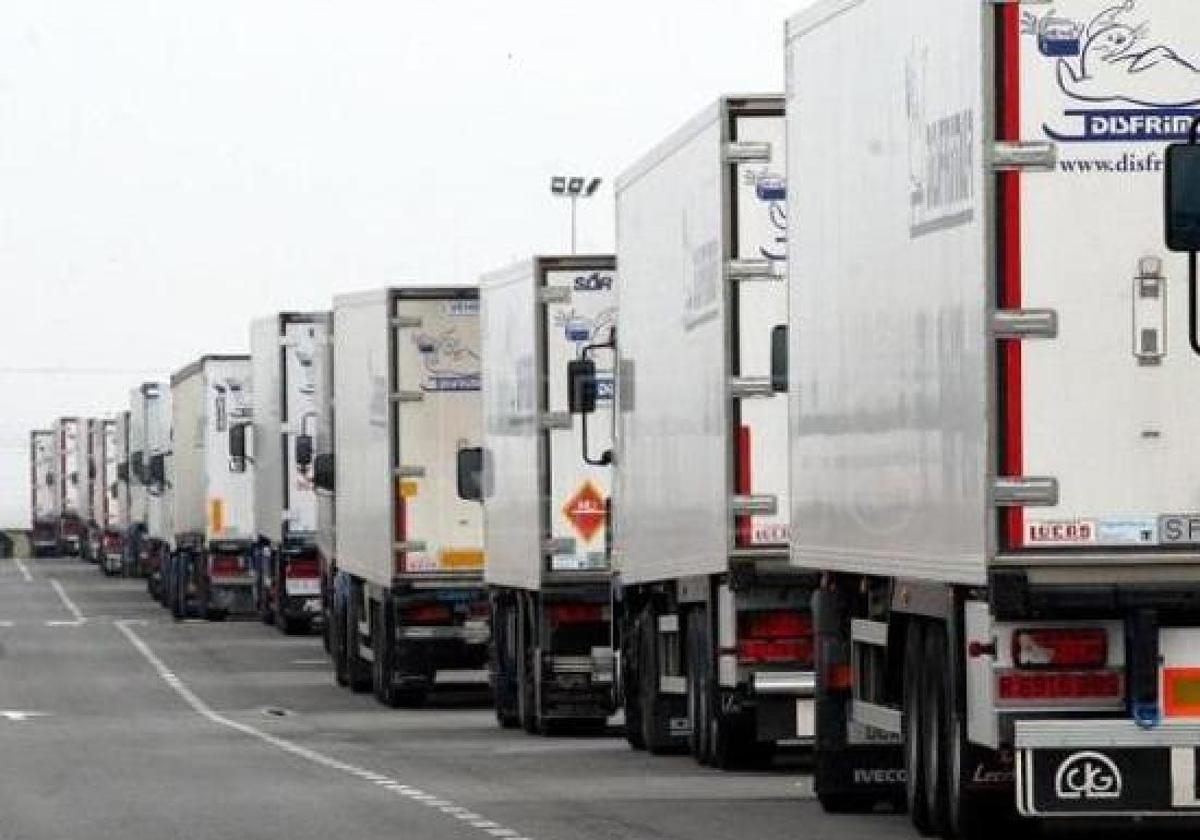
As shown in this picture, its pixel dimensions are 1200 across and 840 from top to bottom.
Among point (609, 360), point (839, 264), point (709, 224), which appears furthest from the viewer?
point (609, 360)

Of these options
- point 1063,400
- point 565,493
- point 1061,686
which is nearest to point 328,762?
point 565,493

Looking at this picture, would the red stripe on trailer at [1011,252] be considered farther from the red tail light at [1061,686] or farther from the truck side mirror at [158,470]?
the truck side mirror at [158,470]

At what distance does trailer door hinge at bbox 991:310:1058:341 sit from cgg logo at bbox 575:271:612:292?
53.5 feet

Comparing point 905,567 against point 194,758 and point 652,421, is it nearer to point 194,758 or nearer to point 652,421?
point 652,421

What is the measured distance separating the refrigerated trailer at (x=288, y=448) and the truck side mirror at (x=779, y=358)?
86.5 feet

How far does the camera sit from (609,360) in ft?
109

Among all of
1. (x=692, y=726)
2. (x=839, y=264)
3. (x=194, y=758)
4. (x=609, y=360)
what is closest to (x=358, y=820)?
(x=839, y=264)

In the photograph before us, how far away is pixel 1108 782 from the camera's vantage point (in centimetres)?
1781

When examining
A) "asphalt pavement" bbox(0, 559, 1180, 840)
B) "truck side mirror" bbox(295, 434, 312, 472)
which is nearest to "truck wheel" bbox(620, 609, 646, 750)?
"asphalt pavement" bbox(0, 559, 1180, 840)

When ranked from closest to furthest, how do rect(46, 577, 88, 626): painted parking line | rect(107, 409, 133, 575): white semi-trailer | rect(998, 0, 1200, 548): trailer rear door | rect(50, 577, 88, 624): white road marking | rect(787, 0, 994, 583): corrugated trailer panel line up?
rect(998, 0, 1200, 548): trailer rear door
rect(787, 0, 994, 583): corrugated trailer panel
rect(46, 577, 88, 626): painted parking line
rect(50, 577, 88, 624): white road marking
rect(107, 409, 133, 575): white semi-trailer

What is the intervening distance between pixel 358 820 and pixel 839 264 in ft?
13.2

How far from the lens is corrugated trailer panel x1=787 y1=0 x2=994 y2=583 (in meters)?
17.9

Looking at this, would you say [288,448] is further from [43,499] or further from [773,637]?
[43,499]

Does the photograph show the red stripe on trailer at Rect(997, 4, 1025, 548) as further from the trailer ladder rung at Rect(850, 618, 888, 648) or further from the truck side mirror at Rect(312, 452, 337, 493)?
the truck side mirror at Rect(312, 452, 337, 493)
